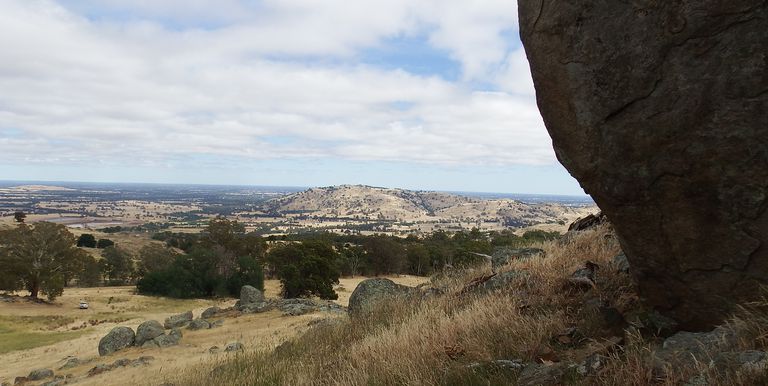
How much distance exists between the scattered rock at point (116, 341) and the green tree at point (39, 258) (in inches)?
1212

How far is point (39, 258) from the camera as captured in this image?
49.7 m

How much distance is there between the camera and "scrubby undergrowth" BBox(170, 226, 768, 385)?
148 inches

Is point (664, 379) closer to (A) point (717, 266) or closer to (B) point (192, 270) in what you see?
(A) point (717, 266)

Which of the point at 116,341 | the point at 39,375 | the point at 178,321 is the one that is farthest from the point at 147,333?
the point at 178,321

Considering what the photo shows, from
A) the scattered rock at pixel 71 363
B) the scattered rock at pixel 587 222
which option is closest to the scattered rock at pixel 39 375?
the scattered rock at pixel 71 363

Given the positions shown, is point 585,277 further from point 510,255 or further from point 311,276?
point 311,276

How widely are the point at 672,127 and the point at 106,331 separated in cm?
3713

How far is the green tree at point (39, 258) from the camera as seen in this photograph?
47344 mm

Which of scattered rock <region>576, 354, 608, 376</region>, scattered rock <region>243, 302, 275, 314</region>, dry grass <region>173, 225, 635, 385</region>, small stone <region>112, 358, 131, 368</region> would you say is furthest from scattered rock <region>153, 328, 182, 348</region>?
scattered rock <region>576, 354, 608, 376</region>

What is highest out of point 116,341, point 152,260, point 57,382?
point 57,382

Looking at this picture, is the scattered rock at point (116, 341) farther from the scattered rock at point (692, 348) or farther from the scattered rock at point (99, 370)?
the scattered rock at point (692, 348)

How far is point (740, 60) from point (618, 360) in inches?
95.4

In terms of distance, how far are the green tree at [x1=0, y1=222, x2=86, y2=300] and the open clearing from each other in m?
2.30

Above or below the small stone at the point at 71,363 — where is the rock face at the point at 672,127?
above
